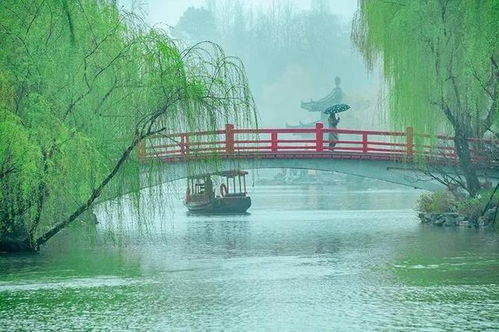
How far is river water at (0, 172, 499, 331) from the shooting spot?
583 inches

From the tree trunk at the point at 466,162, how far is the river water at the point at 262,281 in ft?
4.85

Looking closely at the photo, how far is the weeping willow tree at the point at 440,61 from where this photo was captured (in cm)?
2442

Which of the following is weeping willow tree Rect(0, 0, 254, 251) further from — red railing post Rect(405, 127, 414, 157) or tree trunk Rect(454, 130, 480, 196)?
tree trunk Rect(454, 130, 480, 196)

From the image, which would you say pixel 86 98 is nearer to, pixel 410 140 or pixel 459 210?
pixel 410 140

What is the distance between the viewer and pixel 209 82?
21.2m

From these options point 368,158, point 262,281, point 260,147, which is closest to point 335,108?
point 368,158

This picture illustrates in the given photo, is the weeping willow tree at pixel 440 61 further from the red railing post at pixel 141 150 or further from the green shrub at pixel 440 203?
the red railing post at pixel 141 150

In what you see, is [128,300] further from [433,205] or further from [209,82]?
[433,205]

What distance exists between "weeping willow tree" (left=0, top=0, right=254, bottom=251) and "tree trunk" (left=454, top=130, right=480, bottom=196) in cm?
829

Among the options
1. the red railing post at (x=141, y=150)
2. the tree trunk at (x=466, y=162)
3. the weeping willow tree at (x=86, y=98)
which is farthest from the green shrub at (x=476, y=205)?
the red railing post at (x=141, y=150)

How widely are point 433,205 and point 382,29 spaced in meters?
6.86

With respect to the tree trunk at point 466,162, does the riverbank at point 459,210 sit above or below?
below

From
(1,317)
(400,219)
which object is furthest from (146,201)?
(400,219)

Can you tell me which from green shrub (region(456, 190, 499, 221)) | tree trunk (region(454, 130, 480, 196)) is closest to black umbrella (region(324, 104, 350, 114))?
tree trunk (region(454, 130, 480, 196))
